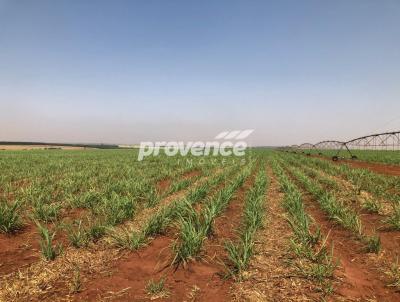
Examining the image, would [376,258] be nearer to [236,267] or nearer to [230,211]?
[236,267]

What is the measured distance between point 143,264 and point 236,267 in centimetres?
162

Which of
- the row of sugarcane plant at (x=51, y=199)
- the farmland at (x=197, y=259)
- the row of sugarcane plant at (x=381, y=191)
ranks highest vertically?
the row of sugarcane plant at (x=381, y=191)

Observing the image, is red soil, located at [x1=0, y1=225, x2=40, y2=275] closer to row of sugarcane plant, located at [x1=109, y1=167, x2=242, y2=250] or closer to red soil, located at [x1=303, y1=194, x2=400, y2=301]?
row of sugarcane plant, located at [x1=109, y1=167, x2=242, y2=250]

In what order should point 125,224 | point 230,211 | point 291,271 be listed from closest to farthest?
point 291,271 → point 125,224 → point 230,211

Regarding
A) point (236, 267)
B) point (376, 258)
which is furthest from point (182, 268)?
point (376, 258)

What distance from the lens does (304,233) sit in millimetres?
6266

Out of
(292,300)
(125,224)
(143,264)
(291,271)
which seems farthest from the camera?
(125,224)

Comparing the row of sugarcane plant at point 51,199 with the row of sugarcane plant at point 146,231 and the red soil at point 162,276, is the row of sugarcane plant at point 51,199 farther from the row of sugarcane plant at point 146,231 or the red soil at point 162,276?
the red soil at point 162,276

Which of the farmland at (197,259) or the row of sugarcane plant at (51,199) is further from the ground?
the row of sugarcane plant at (51,199)

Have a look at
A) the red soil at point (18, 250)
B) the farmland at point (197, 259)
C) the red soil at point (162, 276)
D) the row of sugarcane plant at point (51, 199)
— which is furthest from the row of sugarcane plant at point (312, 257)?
the red soil at point (18, 250)

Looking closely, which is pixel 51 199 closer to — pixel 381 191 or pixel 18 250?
pixel 18 250

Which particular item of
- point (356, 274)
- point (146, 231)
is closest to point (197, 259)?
point (146, 231)

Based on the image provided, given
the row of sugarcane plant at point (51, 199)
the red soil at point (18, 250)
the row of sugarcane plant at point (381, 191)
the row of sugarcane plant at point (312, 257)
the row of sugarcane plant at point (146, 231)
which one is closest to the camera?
the row of sugarcane plant at point (312, 257)

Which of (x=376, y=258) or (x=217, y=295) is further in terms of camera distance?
(x=376, y=258)
